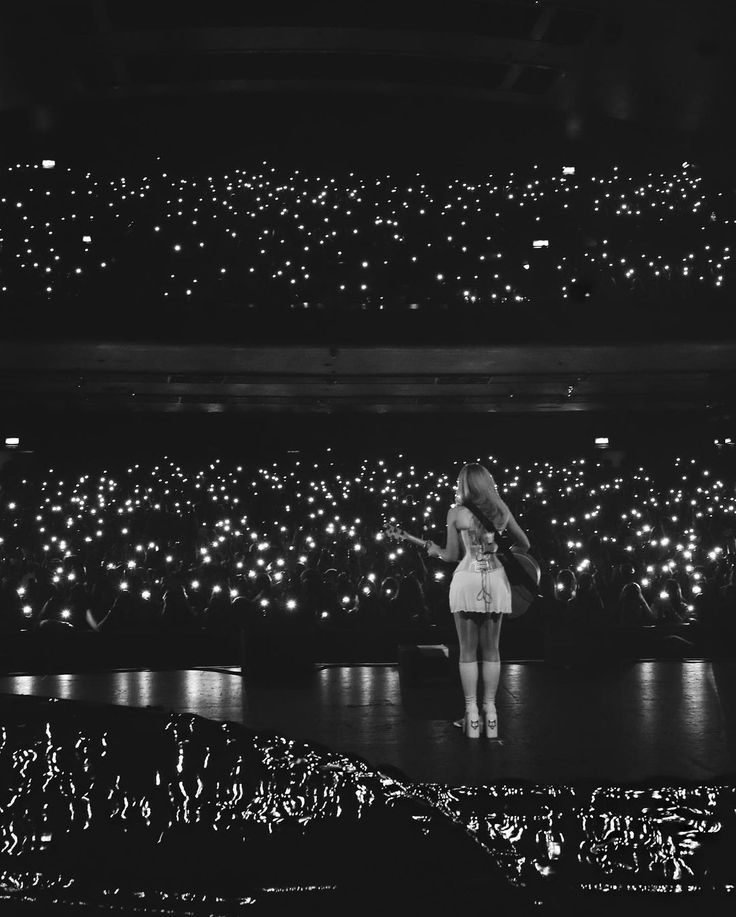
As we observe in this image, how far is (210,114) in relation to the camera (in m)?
11.1

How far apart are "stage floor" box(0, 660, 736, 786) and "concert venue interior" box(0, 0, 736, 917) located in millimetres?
39

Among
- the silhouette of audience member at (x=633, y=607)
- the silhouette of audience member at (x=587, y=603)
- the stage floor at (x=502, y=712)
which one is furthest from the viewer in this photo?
the silhouette of audience member at (x=633, y=607)

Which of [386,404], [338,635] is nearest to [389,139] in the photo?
[386,404]

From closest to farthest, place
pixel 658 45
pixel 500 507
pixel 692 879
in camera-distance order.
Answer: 1. pixel 692 879
2. pixel 500 507
3. pixel 658 45

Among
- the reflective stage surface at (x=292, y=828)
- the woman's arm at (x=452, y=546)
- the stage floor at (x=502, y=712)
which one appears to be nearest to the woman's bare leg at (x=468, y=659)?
the stage floor at (x=502, y=712)

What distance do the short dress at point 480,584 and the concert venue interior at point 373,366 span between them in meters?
0.11

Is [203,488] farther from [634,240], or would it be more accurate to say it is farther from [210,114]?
[634,240]

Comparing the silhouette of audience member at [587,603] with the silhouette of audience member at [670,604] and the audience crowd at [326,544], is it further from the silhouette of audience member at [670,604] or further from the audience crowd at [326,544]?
the silhouette of audience member at [670,604]

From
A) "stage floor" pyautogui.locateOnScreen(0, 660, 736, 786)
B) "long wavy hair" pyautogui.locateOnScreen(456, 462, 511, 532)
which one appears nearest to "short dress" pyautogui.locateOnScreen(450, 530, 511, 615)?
"long wavy hair" pyautogui.locateOnScreen(456, 462, 511, 532)

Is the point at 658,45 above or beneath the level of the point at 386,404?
above

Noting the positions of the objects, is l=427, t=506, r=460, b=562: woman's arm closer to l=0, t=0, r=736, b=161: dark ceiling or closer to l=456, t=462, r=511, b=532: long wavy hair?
l=456, t=462, r=511, b=532: long wavy hair

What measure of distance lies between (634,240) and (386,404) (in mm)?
3717

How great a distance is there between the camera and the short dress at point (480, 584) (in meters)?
4.44

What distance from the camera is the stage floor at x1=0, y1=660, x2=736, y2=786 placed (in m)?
3.88
